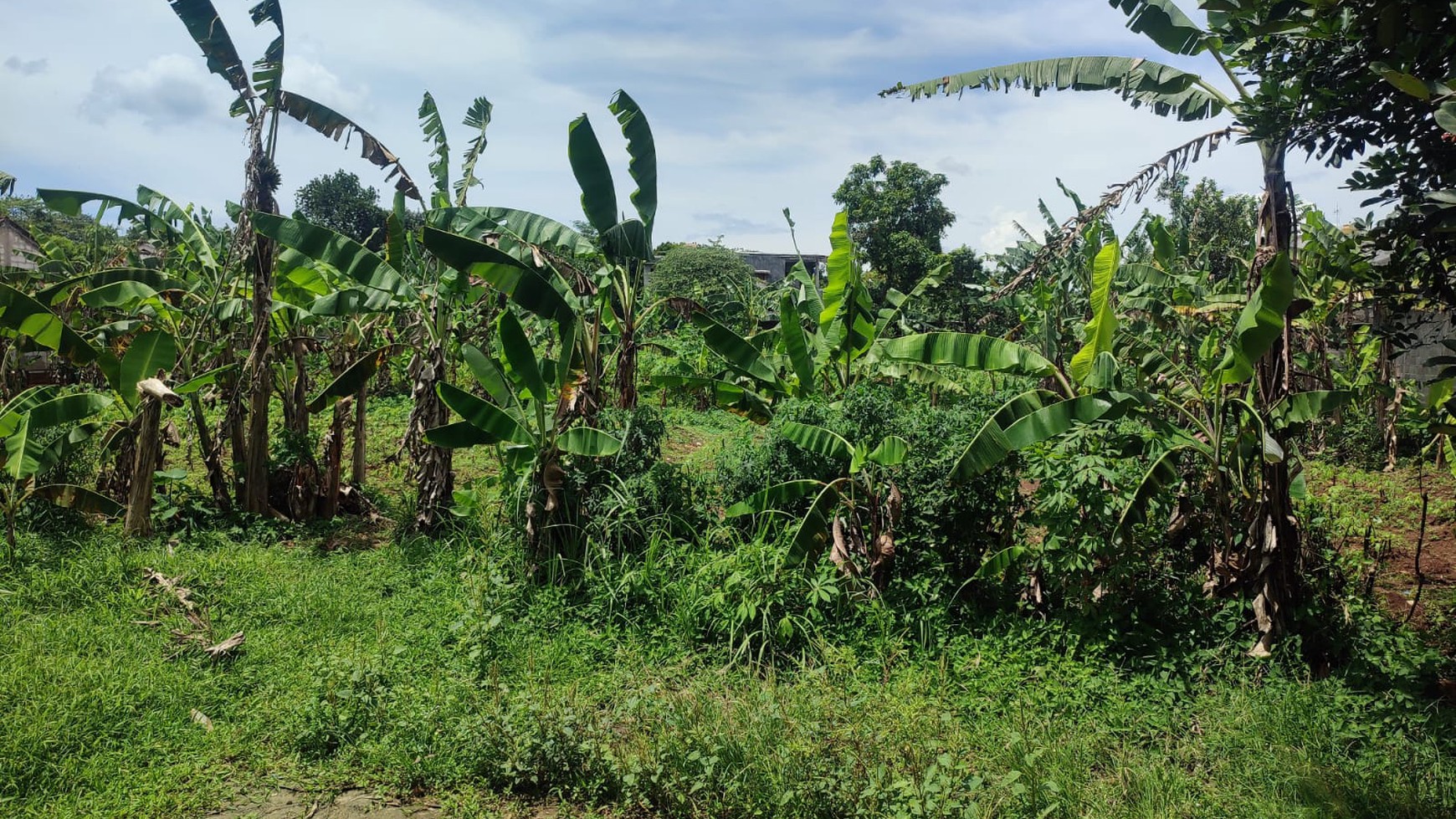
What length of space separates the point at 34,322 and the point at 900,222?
73.7 feet

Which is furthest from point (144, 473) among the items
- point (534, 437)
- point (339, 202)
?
point (339, 202)

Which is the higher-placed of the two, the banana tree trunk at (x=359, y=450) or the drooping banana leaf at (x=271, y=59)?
the drooping banana leaf at (x=271, y=59)

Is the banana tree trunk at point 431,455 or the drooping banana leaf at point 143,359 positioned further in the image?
the banana tree trunk at point 431,455

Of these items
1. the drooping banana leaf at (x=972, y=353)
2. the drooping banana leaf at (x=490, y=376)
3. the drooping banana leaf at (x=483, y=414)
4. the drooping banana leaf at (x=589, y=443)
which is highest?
the drooping banana leaf at (x=972, y=353)

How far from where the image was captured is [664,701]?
14.3ft

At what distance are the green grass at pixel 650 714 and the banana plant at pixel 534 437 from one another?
1.74 ft

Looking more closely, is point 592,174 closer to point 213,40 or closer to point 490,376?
point 490,376

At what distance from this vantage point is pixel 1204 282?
879cm

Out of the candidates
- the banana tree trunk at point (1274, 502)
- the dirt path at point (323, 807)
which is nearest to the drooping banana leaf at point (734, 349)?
the banana tree trunk at point (1274, 502)

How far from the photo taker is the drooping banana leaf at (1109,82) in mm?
5758

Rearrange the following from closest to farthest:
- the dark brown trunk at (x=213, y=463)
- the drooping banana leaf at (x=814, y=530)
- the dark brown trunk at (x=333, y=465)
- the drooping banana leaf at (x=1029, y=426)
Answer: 1. the drooping banana leaf at (x=1029, y=426)
2. the drooping banana leaf at (x=814, y=530)
3. the dark brown trunk at (x=213, y=463)
4. the dark brown trunk at (x=333, y=465)

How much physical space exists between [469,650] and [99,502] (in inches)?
160

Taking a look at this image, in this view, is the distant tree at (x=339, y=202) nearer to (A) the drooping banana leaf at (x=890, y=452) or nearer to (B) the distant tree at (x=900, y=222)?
(B) the distant tree at (x=900, y=222)

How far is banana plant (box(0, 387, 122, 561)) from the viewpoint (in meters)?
6.39
